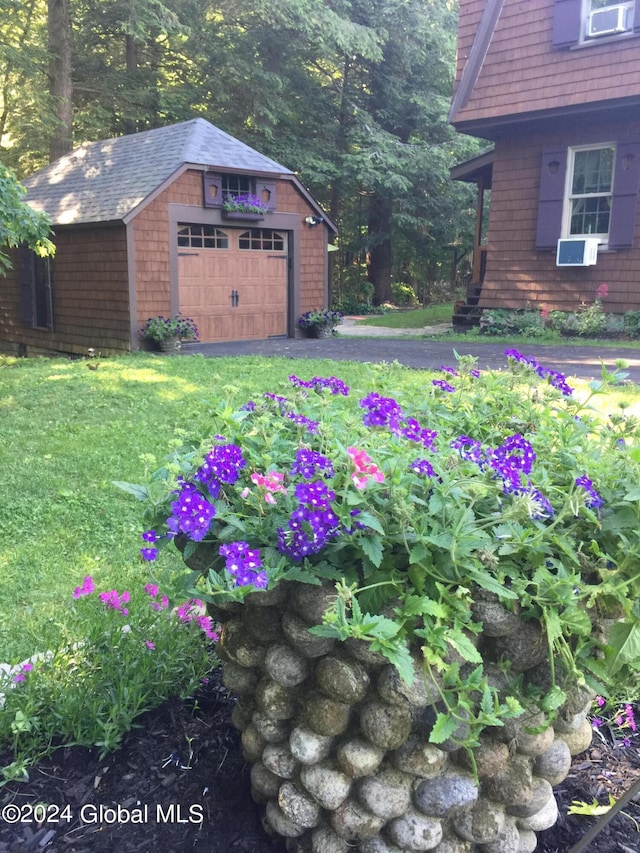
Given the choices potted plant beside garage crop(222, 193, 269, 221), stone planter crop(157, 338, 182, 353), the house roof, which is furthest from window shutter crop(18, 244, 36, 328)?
potted plant beside garage crop(222, 193, 269, 221)

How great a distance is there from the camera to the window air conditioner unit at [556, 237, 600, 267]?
1224 centimetres

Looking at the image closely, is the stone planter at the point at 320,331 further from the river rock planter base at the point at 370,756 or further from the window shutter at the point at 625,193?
the river rock planter base at the point at 370,756

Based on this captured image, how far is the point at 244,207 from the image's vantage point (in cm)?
1346

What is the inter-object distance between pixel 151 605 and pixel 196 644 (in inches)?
9.3

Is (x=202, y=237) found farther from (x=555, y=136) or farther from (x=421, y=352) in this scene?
(x=555, y=136)

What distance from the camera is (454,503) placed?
1.73 metres

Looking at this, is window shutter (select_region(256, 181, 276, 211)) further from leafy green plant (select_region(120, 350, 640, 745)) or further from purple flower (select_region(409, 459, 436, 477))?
purple flower (select_region(409, 459, 436, 477))

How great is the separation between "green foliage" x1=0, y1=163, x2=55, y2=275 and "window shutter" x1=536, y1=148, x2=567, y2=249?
823 centimetres

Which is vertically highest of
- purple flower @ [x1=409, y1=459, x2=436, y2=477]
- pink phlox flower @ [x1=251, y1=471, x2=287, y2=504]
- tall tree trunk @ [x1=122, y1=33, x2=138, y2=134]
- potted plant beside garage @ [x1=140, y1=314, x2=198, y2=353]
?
tall tree trunk @ [x1=122, y1=33, x2=138, y2=134]

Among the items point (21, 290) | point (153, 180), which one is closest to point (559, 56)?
point (153, 180)

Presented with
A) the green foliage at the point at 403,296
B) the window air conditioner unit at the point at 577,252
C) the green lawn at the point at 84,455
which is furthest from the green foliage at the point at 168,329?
the green foliage at the point at 403,296

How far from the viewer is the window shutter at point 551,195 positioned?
12.7m

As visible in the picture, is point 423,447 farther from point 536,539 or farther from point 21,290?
point 21,290

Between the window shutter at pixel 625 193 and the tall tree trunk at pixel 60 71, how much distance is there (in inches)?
500
